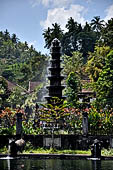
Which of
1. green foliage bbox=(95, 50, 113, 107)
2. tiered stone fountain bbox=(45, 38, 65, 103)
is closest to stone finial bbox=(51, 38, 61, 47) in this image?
tiered stone fountain bbox=(45, 38, 65, 103)

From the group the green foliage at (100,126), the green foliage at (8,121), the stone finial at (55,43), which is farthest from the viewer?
the stone finial at (55,43)

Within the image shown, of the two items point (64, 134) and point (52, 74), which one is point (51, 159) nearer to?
point (64, 134)

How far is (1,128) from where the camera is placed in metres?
24.2

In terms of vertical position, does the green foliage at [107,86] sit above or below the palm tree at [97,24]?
below

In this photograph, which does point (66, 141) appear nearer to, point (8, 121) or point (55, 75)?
point (8, 121)

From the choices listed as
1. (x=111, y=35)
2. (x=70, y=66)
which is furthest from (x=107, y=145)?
(x=70, y=66)

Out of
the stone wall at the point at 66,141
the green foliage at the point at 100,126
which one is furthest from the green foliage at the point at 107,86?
the stone wall at the point at 66,141

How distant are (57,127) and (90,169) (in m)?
9.02

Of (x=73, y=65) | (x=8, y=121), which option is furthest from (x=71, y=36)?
Result: (x=8, y=121)

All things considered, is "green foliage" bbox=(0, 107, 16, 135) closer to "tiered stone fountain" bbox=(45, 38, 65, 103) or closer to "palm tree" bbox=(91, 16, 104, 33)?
"tiered stone fountain" bbox=(45, 38, 65, 103)

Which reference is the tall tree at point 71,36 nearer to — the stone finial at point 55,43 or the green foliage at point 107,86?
the green foliage at point 107,86

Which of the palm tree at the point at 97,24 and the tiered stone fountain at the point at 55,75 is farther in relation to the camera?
the palm tree at the point at 97,24

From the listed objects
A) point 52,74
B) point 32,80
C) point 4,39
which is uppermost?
point 4,39

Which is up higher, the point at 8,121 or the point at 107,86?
the point at 107,86
